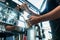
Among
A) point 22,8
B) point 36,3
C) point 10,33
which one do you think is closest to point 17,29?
point 10,33

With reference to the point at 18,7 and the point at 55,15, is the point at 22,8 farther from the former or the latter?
the point at 55,15

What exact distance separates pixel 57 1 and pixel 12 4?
398mm

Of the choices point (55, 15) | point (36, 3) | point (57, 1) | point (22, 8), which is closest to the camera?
point (55, 15)

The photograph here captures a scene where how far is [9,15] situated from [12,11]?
0.17 feet

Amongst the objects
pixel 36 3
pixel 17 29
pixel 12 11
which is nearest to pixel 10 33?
pixel 17 29

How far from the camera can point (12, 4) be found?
1.14 m

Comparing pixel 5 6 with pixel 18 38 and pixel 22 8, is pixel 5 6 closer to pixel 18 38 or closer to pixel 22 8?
pixel 22 8

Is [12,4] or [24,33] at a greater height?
[12,4]

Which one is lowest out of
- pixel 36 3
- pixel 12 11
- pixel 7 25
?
pixel 7 25

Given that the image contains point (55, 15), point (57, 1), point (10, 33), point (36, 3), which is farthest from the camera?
point (36, 3)

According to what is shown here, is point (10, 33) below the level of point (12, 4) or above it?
below

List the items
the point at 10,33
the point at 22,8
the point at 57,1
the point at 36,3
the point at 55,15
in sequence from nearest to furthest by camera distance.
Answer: the point at 55,15
the point at 57,1
the point at 10,33
the point at 22,8
the point at 36,3

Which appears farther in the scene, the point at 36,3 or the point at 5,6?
the point at 36,3

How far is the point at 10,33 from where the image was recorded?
1049mm
